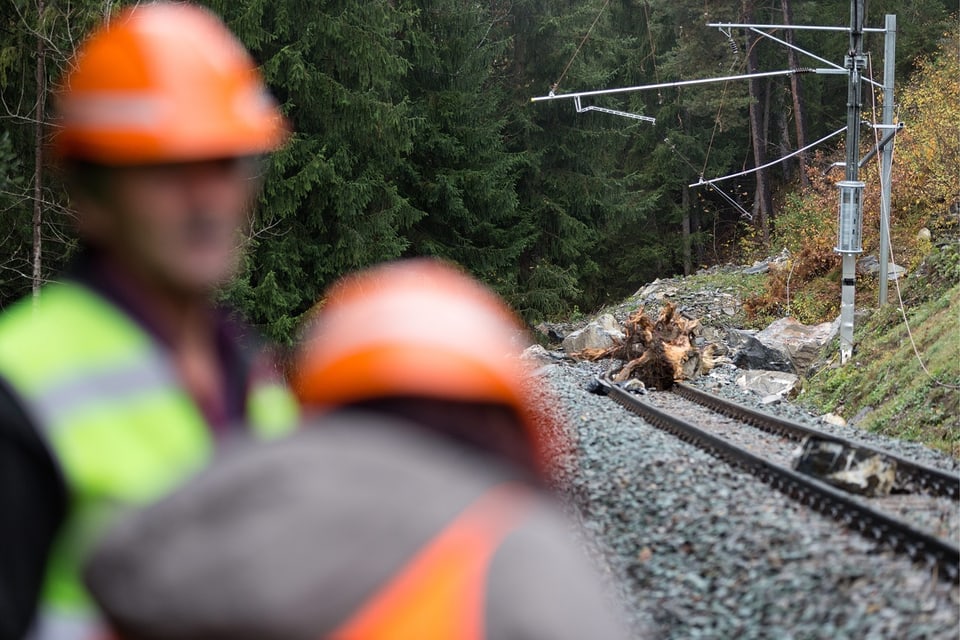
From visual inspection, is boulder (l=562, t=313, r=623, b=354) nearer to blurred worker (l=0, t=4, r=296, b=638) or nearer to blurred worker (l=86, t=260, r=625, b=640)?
blurred worker (l=0, t=4, r=296, b=638)

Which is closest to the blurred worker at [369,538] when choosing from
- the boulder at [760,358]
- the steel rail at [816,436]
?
→ the steel rail at [816,436]

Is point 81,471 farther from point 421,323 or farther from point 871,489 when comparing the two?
point 871,489

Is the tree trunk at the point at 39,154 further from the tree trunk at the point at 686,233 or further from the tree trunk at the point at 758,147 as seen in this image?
the tree trunk at the point at 686,233

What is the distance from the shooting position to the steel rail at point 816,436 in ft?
26.5

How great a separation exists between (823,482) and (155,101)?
7906mm

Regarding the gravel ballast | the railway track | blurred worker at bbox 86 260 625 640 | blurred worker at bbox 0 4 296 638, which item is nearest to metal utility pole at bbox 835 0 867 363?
the railway track

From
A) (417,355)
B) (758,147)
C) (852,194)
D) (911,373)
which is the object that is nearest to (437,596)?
(417,355)

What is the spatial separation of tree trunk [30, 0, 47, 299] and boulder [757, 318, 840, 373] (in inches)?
523

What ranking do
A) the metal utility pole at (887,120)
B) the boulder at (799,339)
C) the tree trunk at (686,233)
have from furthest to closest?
the tree trunk at (686,233) < the boulder at (799,339) < the metal utility pole at (887,120)

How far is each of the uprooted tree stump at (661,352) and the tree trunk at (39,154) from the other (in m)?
9.58

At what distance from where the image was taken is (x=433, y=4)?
96.8 feet

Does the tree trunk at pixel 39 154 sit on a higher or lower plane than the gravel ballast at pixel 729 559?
higher

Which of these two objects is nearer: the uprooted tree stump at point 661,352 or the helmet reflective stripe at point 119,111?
the helmet reflective stripe at point 119,111

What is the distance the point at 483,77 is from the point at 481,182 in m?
3.52
